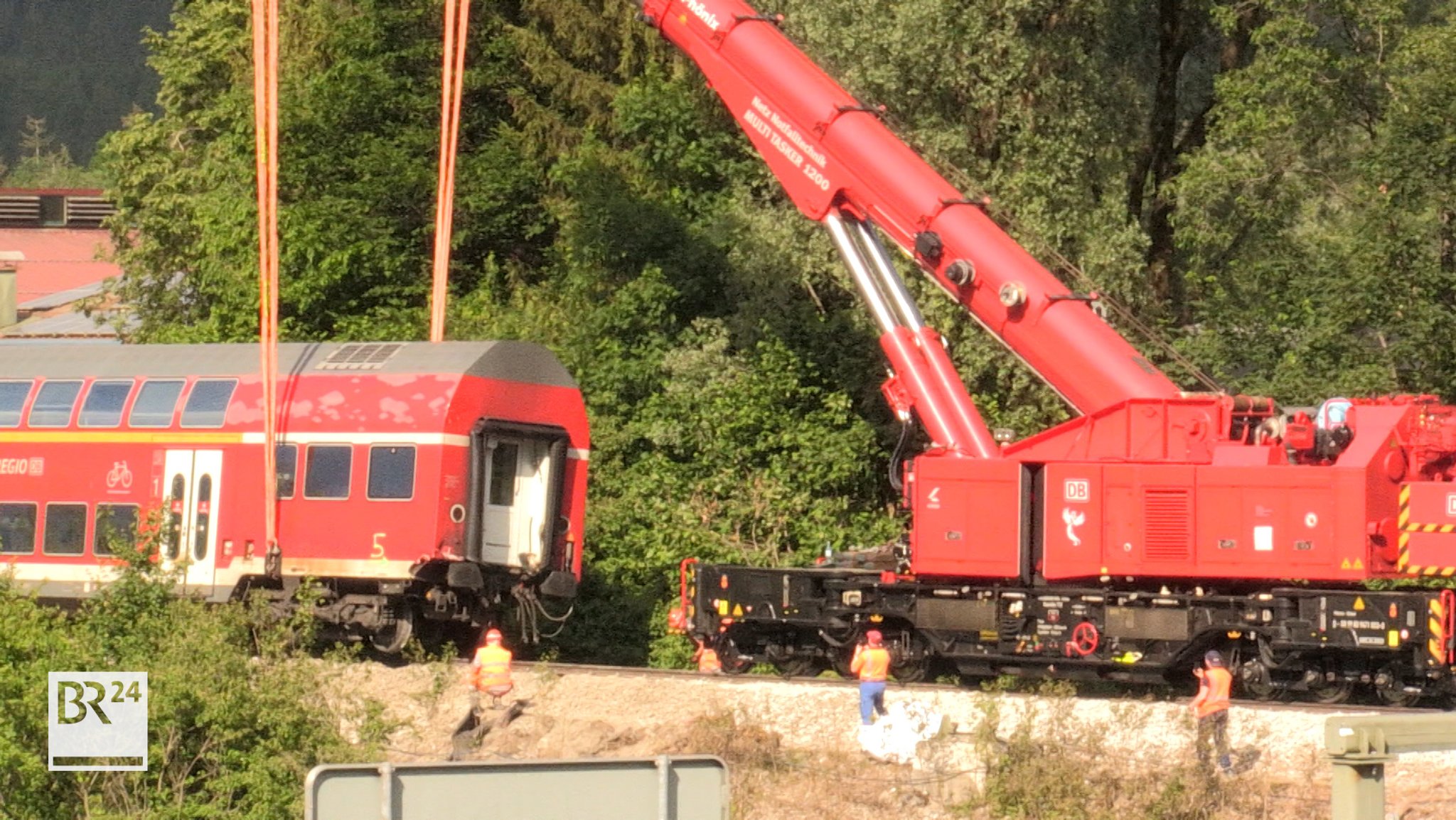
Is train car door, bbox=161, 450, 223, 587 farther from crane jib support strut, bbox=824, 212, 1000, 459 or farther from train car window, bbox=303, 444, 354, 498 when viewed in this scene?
crane jib support strut, bbox=824, 212, 1000, 459

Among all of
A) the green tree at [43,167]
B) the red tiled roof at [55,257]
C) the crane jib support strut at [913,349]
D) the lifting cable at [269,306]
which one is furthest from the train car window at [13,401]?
the green tree at [43,167]

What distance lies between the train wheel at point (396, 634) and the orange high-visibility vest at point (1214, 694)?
9481 millimetres

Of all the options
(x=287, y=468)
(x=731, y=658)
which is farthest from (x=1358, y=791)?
(x=287, y=468)

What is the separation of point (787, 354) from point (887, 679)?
9.16 m

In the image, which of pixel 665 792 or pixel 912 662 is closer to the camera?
pixel 665 792

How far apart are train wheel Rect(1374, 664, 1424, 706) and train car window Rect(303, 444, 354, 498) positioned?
11.6 m

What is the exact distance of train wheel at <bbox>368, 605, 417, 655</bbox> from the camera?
877 inches

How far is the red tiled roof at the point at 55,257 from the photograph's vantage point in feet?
213

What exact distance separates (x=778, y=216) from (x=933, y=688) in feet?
39.7

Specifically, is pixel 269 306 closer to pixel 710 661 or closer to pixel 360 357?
pixel 360 357

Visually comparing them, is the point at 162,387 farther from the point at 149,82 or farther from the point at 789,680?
the point at 149,82

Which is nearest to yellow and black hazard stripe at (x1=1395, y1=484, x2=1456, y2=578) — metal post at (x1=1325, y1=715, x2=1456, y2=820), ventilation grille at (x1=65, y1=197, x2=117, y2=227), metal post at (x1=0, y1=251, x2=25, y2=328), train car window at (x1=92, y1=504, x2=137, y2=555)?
metal post at (x1=1325, y1=715, x2=1456, y2=820)

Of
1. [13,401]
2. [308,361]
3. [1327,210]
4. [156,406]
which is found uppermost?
[1327,210]

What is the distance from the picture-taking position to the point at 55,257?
6588 centimetres
